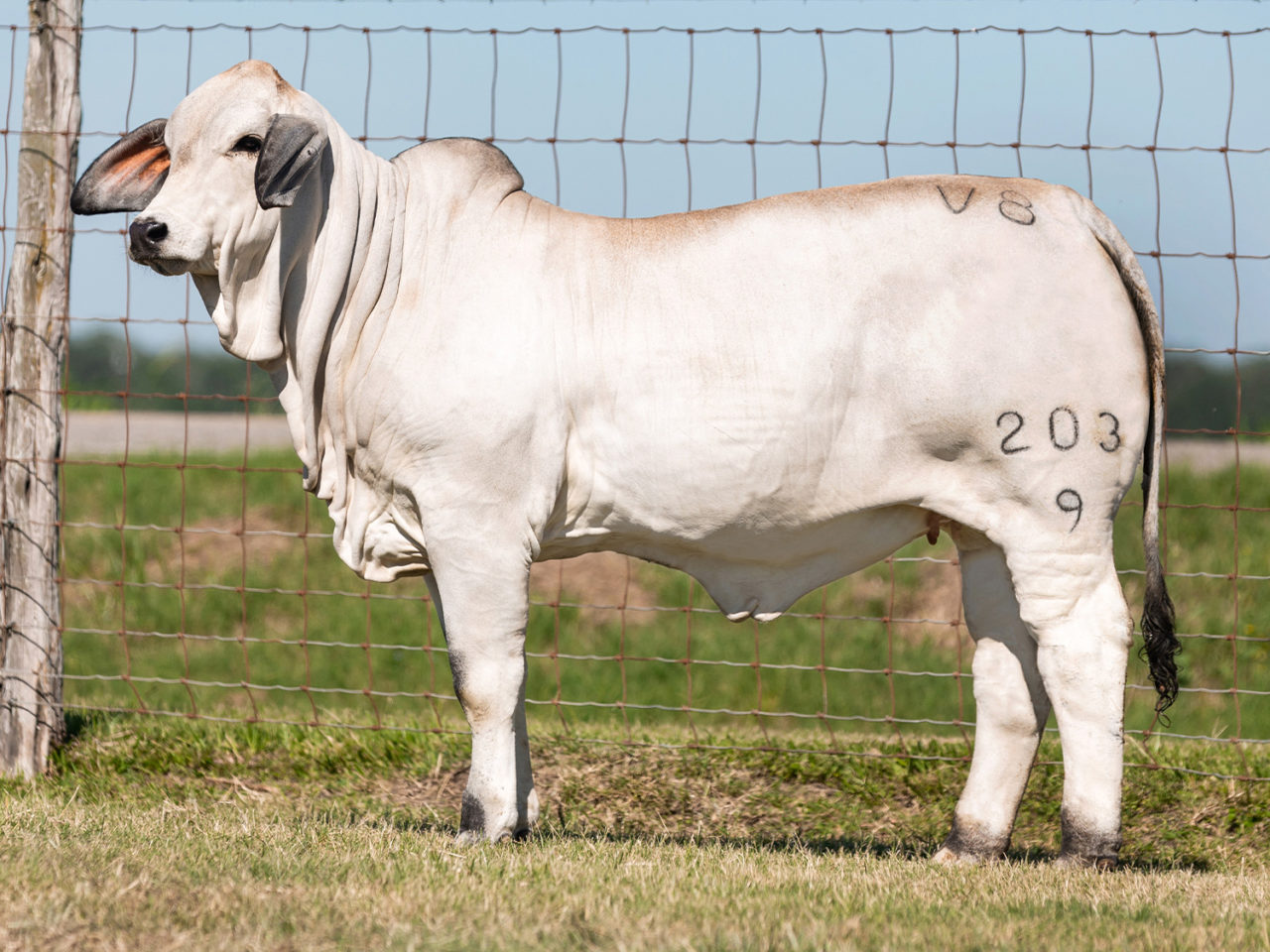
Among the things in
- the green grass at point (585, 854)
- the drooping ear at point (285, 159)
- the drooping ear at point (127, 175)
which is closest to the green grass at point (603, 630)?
the green grass at point (585, 854)

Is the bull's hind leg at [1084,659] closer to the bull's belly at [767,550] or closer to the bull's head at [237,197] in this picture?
the bull's belly at [767,550]

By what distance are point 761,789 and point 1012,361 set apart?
228cm

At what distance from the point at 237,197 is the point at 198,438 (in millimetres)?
15429

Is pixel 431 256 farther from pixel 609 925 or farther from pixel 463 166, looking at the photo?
pixel 609 925

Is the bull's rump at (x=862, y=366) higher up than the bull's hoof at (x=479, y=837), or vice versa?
the bull's rump at (x=862, y=366)

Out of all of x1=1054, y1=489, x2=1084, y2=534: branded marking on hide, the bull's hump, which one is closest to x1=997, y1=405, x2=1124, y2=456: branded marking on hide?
x1=1054, y1=489, x2=1084, y2=534: branded marking on hide

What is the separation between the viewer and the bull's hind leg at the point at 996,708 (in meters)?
4.20

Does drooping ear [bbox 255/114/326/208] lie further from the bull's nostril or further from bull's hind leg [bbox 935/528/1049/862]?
bull's hind leg [bbox 935/528/1049/862]

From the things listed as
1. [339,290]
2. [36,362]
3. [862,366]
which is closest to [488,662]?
[339,290]

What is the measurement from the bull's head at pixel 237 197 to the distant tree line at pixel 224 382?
41.4 feet

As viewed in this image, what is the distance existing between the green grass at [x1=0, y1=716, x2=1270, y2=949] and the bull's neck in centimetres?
116

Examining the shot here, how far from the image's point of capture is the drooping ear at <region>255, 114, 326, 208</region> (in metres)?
3.81

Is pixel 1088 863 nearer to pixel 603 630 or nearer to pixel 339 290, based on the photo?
pixel 339 290

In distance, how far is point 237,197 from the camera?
3965mm
